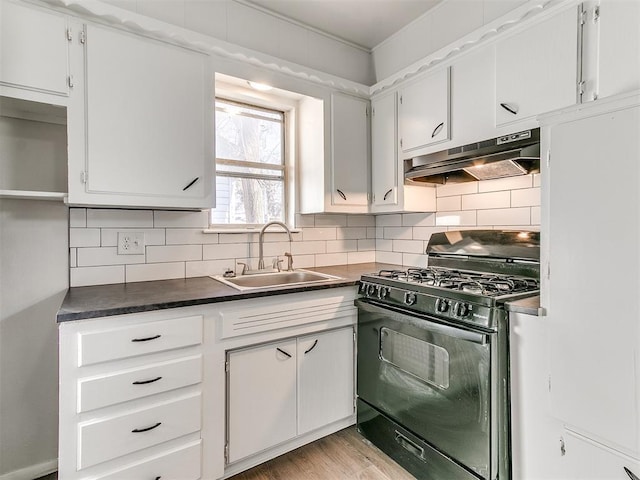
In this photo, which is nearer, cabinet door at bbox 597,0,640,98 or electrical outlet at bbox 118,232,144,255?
cabinet door at bbox 597,0,640,98

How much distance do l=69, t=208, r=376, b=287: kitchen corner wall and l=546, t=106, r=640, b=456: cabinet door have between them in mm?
1611

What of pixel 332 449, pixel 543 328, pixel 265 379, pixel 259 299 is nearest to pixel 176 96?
pixel 259 299

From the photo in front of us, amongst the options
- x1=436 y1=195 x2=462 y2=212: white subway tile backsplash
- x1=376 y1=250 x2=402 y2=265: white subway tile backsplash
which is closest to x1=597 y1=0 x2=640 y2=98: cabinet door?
x1=436 y1=195 x2=462 y2=212: white subway tile backsplash

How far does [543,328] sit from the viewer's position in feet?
4.23

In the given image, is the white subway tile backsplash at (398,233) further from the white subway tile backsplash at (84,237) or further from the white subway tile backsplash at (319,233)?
the white subway tile backsplash at (84,237)

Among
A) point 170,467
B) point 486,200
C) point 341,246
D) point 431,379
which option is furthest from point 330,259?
point 170,467

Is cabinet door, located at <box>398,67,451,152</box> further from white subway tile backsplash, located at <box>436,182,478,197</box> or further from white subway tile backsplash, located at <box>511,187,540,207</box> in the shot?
white subway tile backsplash, located at <box>511,187,540,207</box>

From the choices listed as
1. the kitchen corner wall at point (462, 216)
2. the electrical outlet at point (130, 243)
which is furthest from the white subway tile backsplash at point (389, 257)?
the electrical outlet at point (130, 243)

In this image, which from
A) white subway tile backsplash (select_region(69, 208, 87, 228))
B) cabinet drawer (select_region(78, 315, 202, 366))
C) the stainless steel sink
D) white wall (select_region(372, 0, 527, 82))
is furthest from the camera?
the stainless steel sink

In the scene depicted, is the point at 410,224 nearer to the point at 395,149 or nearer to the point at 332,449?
the point at 395,149

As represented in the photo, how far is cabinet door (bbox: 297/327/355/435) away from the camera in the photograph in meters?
1.84

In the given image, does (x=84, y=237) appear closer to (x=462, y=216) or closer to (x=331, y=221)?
(x=331, y=221)

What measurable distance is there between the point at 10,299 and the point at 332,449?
1815 millimetres

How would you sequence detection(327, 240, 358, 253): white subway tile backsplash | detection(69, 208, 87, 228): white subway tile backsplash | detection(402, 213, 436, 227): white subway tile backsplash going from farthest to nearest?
detection(327, 240, 358, 253): white subway tile backsplash, detection(402, 213, 436, 227): white subway tile backsplash, detection(69, 208, 87, 228): white subway tile backsplash
